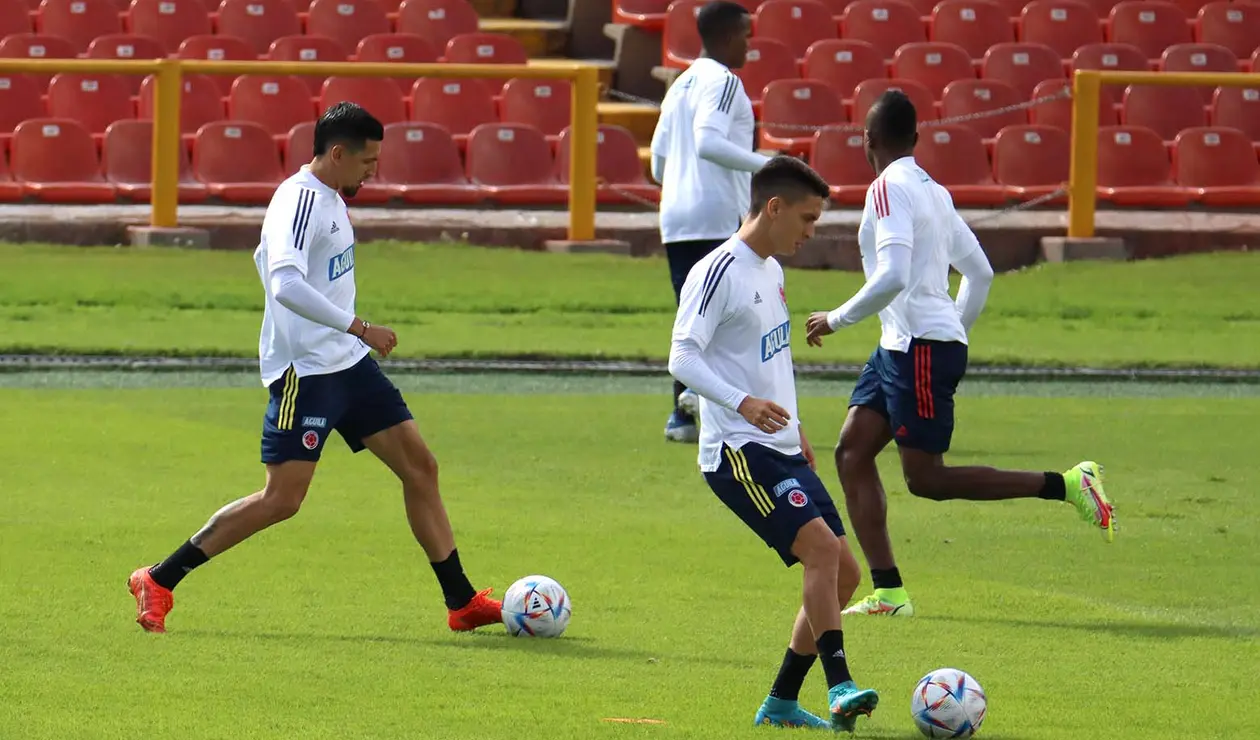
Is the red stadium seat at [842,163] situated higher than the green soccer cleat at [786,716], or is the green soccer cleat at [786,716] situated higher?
the green soccer cleat at [786,716]

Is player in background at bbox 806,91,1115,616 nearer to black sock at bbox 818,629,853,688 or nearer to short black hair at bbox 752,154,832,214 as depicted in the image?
short black hair at bbox 752,154,832,214

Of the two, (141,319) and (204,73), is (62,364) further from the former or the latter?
(204,73)

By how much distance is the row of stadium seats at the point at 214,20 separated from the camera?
835 inches

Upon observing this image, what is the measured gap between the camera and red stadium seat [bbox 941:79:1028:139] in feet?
67.7

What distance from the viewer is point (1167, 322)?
1727cm

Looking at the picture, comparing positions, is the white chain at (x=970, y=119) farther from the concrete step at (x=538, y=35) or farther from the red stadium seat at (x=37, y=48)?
the red stadium seat at (x=37, y=48)

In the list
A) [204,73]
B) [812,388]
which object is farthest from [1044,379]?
[204,73]

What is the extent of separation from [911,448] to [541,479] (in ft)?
9.59

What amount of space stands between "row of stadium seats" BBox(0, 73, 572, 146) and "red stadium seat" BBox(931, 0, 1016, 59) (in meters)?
4.12

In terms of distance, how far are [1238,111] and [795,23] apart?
4.31 metres

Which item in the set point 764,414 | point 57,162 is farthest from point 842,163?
point 764,414

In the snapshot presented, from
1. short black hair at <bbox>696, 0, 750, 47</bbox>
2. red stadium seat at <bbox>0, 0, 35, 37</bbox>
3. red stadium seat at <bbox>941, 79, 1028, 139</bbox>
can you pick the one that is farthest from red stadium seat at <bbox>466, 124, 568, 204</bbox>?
short black hair at <bbox>696, 0, 750, 47</bbox>

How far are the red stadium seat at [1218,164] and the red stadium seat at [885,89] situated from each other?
233cm

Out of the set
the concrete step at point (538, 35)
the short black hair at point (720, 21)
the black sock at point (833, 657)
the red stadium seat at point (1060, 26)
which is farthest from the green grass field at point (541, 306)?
the black sock at point (833, 657)
